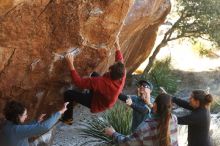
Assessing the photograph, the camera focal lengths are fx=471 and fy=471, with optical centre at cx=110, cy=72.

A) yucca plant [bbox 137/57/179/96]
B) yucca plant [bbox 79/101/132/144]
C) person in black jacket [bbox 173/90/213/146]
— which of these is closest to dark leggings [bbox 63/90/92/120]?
yucca plant [bbox 79/101/132/144]

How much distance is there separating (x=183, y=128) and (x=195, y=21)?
8.26m

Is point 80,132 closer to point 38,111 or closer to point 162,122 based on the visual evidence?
point 38,111

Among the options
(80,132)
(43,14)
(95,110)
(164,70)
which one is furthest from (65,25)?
(164,70)

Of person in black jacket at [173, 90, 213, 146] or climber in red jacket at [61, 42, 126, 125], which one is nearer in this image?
person in black jacket at [173, 90, 213, 146]

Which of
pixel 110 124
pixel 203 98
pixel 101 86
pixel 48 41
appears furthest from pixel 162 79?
pixel 203 98

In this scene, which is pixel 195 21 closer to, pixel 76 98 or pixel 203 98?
pixel 76 98

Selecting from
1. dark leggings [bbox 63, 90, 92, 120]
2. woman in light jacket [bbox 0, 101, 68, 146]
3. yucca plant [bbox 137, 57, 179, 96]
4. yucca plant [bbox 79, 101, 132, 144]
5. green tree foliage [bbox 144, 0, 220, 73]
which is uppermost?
green tree foliage [bbox 144, 0, 220, 73]

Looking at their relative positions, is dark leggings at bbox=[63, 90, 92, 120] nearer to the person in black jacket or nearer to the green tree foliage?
the person in black jacket

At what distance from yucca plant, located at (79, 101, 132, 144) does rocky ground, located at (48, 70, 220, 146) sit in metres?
0.28

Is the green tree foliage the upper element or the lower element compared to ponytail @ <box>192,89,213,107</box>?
upper

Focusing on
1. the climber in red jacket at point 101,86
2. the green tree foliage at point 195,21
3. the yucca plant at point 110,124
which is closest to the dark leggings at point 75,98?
the climber in red jacket at point 101,86

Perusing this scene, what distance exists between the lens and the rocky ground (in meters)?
11.2

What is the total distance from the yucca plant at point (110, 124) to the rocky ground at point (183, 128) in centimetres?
28

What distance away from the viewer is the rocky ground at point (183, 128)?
11.2 m
